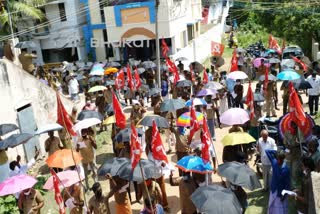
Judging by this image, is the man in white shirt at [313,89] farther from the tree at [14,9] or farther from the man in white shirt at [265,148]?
the tree at [14,9]

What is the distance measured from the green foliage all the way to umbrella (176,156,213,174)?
14.2 feet

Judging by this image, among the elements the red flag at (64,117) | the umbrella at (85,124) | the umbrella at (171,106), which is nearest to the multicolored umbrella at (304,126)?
the umbrella at (171,106)

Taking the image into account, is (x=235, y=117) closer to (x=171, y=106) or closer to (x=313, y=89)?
(x=171, y=106)

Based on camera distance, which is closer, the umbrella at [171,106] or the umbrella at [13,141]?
the umbrella at [13,141]

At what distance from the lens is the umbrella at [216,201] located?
5438 mm

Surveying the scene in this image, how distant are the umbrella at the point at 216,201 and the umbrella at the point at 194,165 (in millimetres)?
1113

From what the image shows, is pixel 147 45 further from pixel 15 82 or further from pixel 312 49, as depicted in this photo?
pixel 15 82

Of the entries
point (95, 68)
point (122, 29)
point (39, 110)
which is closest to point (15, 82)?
point (39, 110)

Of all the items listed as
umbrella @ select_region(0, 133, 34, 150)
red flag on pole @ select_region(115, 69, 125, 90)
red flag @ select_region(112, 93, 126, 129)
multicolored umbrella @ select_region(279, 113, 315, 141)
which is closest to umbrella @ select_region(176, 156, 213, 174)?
multicolored umbrella @ select_region(279, 113, 315, 141)

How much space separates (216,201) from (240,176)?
1.03 metres

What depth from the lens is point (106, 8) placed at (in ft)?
88.3

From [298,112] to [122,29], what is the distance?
2005cm

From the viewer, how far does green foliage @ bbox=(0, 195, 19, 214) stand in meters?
9.16

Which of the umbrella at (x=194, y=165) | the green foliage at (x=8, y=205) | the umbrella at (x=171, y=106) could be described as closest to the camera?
the umbrella at (x=194, y=165)
